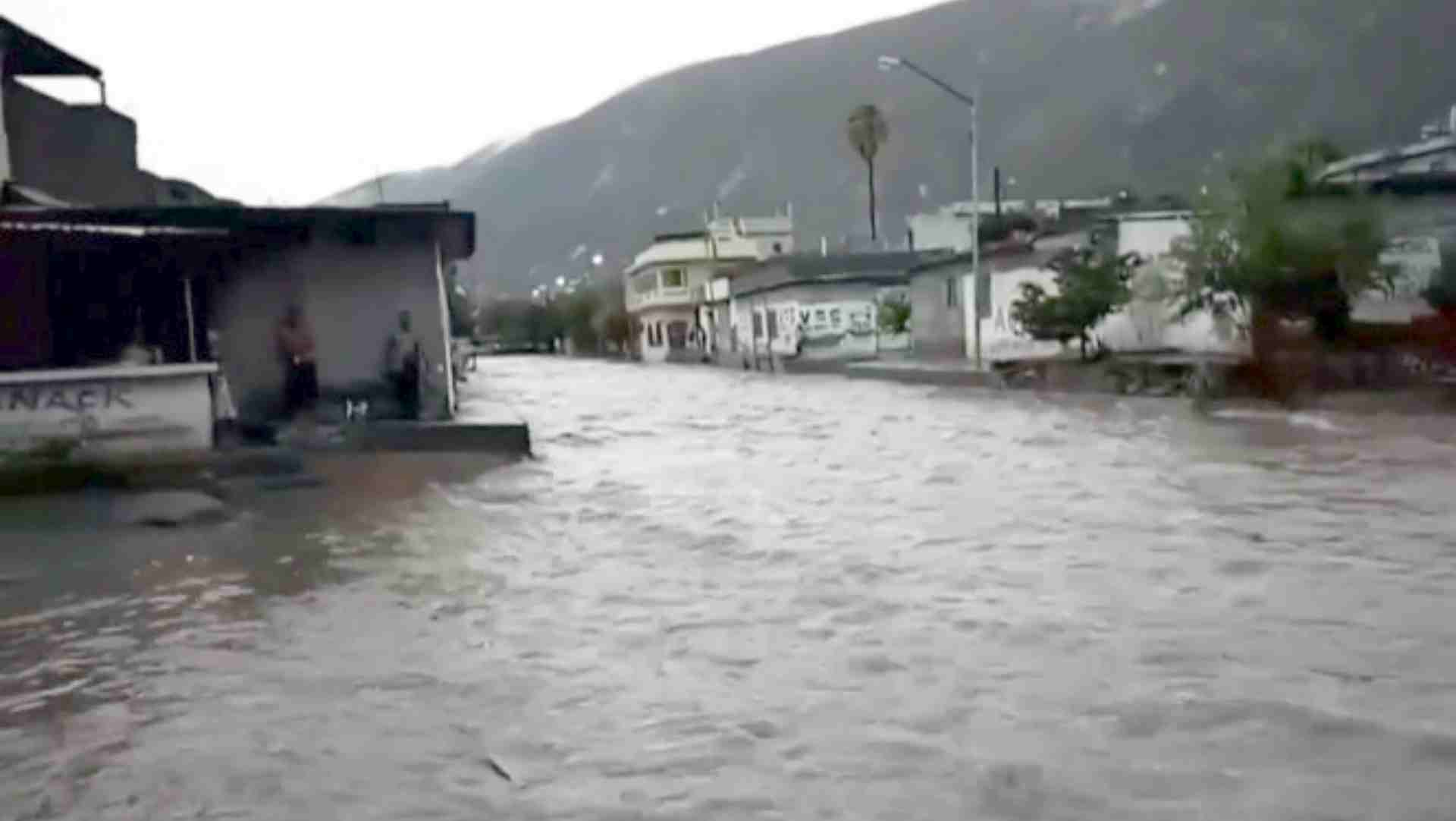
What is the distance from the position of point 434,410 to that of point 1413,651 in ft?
53.0

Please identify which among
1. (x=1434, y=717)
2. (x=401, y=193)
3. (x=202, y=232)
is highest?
(x=401, y=193)

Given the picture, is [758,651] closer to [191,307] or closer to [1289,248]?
[191,307]

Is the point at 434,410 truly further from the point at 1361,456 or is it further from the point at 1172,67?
the point at 1172,67

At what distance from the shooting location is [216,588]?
449 inches

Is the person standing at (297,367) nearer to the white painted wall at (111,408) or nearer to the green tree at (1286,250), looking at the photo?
the white painted wall at (111,408)

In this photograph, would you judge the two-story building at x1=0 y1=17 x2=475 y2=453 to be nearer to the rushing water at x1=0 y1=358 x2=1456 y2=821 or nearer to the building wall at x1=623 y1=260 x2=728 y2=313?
the rushing water at x1=0 y1=358 x2=1456 y2=821

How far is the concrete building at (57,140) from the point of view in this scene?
25.1m

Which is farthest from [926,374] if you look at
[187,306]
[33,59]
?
[187,306]

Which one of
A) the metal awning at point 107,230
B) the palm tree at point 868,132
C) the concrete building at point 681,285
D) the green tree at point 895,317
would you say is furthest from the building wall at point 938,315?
the palm tree at point 868,132

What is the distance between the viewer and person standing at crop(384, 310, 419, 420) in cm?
2180

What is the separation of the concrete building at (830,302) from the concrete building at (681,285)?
17.4m

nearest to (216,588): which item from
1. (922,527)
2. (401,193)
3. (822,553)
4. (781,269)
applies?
(822,553)

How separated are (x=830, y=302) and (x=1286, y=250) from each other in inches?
1511

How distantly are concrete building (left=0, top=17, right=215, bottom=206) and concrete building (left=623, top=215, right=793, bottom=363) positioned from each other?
5405 cm
